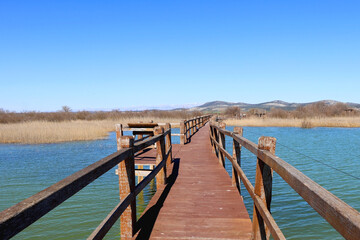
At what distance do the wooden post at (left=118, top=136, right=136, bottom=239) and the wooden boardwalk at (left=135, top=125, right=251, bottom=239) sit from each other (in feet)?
0.56

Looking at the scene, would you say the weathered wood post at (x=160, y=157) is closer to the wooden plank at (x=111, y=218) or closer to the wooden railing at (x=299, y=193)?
the wooden railing at (x=299, y=193)

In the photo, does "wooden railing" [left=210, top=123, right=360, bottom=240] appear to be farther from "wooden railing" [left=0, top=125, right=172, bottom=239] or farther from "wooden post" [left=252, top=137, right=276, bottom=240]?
"wooden railing" [left=0, top=125, right=172, bottom=239]

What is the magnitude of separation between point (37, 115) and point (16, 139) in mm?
24869

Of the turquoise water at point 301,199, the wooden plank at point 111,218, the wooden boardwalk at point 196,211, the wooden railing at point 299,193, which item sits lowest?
the turquoise water at point 301,199

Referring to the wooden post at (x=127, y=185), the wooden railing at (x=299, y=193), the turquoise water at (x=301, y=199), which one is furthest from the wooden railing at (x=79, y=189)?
the turquoise water at (x=301, y=199)

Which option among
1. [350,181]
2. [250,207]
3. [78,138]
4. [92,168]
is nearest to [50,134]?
[78,138]

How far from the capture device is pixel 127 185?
3330 mm

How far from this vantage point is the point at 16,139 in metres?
23.2

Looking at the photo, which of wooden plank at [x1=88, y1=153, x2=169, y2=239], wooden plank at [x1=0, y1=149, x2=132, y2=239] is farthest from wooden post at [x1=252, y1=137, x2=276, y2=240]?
wooden plank at [x1=0, y1=149, x2=132, y2=239]

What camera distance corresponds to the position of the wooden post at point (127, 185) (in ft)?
11.0

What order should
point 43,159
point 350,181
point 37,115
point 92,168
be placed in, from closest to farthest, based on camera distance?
point 92,168
point 350,181
point 43,159
point 37,115

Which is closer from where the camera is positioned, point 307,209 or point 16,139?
point 307,209

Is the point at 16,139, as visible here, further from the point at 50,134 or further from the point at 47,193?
the point at 47,193

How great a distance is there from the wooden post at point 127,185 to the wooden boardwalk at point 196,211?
17 centimetres
